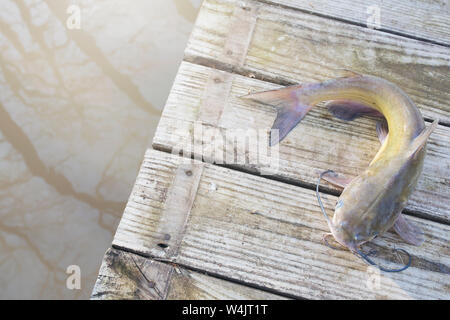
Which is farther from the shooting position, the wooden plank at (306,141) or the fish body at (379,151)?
the wooden plank at (306,141)

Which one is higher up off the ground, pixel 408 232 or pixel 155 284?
pixel 408 232

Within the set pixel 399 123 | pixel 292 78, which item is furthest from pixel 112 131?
pixel 399 123

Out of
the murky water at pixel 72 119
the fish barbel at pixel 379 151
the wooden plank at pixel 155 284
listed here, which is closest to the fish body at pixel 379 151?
the fish barbel at pixel 379 151

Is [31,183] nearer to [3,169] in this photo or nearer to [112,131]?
[3,169]

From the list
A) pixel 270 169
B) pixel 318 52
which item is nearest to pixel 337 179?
pixel 270 169

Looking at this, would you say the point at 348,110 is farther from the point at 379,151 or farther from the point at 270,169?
the point at 270,169

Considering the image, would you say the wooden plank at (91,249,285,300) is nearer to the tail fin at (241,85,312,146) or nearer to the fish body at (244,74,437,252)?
the fish body at (244,74,437,252)

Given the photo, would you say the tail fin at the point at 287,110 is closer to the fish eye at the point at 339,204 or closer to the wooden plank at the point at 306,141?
the wooden plank at the point at 306,141
